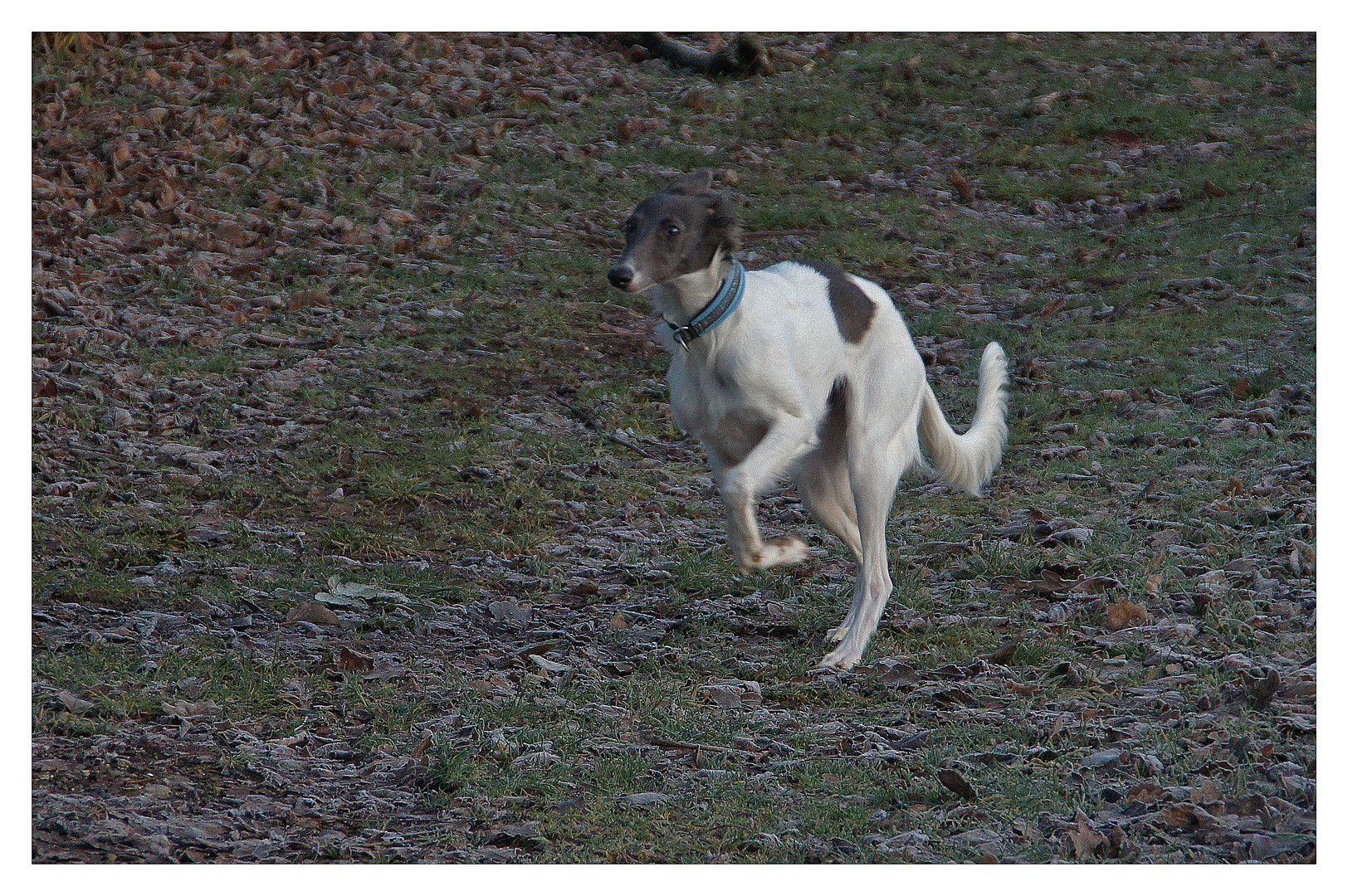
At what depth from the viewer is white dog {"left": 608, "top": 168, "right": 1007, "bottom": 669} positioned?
4727 millimetres

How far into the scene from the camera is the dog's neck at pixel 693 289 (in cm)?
485

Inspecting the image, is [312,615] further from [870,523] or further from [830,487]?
[870,523]

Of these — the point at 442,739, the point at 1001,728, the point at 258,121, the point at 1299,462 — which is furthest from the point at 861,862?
the point at 258,121

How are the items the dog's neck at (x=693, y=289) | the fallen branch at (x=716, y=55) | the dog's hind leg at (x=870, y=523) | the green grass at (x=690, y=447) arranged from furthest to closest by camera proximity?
1. the fallen branch at (x=716, y=55)
2. the dog's hind leg at (x=870, y=523)
3. the dog's neck at (x=693, y=289)
4. the green grass at (x=690, y=447)

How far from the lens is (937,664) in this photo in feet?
16.4

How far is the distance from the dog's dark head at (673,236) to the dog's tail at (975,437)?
4.63 ft

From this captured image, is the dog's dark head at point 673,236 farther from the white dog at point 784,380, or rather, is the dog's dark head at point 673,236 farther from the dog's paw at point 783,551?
the dog's paw at point 783,551

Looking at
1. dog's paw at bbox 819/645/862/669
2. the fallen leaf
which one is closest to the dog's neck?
dog's paw at bbox 819/645/862/669

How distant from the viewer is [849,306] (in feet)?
17.3

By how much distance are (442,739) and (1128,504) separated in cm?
391

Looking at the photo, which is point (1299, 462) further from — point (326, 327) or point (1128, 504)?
point (326, 327)

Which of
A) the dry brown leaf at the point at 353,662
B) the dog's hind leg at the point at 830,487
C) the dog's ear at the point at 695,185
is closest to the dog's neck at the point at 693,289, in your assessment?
the dog's ear at the point at 695,185

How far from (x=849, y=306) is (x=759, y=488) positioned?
1.03m

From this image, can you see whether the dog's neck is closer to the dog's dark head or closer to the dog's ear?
the dog's dark head
